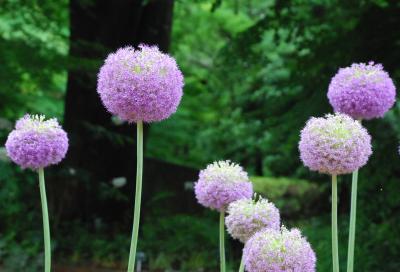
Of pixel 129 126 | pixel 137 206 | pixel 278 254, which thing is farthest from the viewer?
pixel 129 126

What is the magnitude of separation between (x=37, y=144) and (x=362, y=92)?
4.97 ft

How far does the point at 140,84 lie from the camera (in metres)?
2.32

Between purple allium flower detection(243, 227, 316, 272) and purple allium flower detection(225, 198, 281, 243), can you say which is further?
purple allium flower detection(225, 198, 281, 243)

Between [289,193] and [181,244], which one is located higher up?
[289,193]

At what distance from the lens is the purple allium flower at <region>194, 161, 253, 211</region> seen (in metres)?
2.92

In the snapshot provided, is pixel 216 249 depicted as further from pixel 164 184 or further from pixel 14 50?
pixel 164 184

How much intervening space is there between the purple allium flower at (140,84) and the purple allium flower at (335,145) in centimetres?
53

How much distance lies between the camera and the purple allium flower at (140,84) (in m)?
2.32

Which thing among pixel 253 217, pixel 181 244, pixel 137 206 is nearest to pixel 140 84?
pixel 137 206

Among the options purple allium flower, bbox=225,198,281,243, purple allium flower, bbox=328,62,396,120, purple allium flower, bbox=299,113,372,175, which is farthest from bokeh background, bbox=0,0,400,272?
purple allium flower, bbox=299,113,372,175

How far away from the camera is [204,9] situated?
13.9m

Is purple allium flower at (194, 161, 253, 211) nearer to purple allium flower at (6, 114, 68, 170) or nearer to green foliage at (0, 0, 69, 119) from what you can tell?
purple allium flower at (6, 114, 68, 170)

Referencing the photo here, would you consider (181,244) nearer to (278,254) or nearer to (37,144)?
(37,144)

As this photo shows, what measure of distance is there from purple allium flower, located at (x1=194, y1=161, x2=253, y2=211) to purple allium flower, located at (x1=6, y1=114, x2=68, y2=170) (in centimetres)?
68
